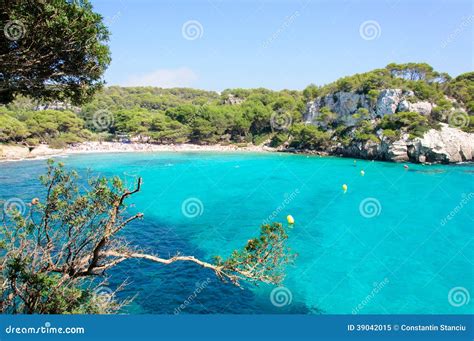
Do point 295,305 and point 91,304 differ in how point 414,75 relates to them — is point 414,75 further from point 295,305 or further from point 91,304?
point 91,304

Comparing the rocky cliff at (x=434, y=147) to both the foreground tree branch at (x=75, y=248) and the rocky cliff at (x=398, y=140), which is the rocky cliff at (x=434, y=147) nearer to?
the rocky cliff at (x=398, y=140)

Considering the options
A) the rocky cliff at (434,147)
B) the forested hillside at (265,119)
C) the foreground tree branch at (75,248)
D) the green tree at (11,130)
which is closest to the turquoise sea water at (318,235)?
the foreground tree branch at (75,248)

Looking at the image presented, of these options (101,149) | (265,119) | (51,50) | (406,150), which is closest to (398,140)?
(406,150)

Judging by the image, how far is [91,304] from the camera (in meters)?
7.43

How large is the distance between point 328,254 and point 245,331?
1441 centimetres

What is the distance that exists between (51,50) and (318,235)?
1917 centimetres

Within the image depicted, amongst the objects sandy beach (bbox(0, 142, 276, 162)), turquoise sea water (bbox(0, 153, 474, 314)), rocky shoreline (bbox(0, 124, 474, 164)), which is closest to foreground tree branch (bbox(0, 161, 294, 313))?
turquoise sea water (bbox(0, 153, 474, 314))

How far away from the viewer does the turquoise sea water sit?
13.8m

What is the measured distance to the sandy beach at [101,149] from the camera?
5619 cm

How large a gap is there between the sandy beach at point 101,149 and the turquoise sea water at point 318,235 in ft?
38.0

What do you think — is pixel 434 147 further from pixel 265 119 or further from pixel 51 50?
pixel 51 50

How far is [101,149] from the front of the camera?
71.4 meters

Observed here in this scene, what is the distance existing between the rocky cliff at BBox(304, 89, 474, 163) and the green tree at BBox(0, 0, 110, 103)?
59043 mm

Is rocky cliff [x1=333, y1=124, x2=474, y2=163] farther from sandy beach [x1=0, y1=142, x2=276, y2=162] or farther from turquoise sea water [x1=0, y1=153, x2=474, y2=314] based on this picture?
sandy beach [x1=0, y1=142, x2=276, y2=162]
